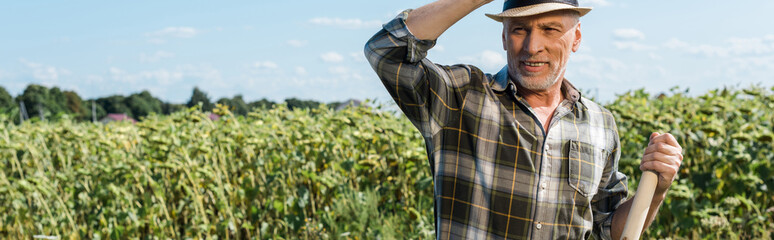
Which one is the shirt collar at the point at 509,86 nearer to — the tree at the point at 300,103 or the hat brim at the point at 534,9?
the hat brim at the point at 534,9

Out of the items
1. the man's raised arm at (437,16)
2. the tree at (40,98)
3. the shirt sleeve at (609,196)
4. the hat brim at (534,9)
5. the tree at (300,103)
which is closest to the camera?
the man's raised arm at (437,16)

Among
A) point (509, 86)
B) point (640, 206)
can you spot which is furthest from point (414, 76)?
point (640, 206)

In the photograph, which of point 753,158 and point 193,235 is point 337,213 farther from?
point 753,158

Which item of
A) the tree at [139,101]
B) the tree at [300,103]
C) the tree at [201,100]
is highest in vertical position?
the tree at [201,100]

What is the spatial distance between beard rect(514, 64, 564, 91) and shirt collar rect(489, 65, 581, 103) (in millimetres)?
25

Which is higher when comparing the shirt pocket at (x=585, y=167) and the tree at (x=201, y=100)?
the shirt pocket at (x=585, y=167)

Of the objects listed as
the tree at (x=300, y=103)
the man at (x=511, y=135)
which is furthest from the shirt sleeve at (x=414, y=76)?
the tree at (x=300, y=103)

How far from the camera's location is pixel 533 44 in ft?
4.89

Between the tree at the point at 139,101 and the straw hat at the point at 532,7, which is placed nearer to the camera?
the straw hat at the point at 532,7

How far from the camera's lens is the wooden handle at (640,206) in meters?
1.62

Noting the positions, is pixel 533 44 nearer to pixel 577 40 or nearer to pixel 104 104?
pixel 577 40

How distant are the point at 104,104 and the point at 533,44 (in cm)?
1306

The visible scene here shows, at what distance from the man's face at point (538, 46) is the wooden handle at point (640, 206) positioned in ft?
1.16

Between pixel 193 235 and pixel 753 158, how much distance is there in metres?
2.94
